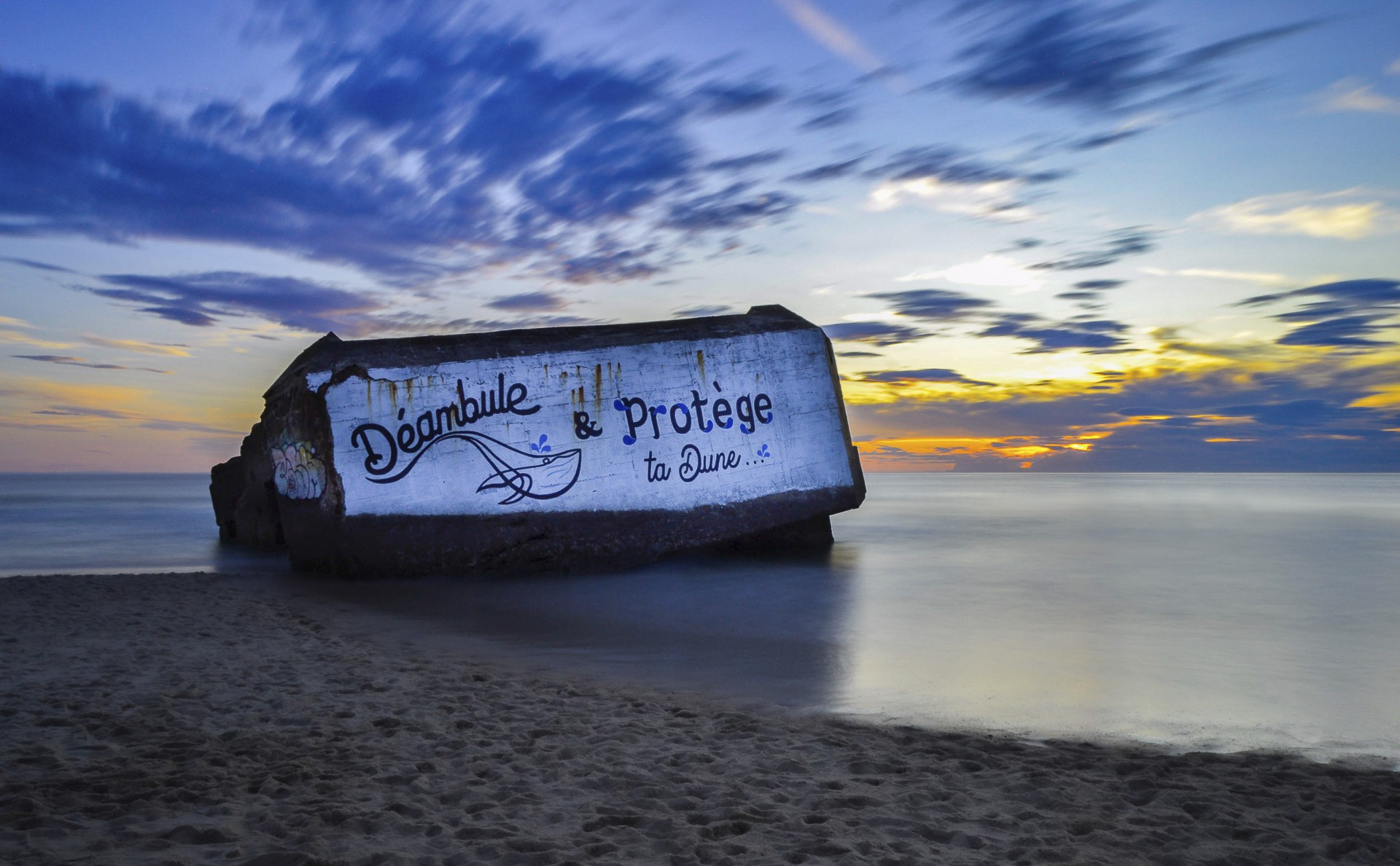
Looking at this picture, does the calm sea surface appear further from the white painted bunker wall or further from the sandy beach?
the white painted bunker wall

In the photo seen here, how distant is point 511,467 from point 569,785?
7427 mm

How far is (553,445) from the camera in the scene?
1103 centimetres

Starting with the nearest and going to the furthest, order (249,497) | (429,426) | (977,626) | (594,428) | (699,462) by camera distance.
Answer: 1. (977,626)
2. (429,426)
3. (594,428)
4. (699,462)
5. (249,497)

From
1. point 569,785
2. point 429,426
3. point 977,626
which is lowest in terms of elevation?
point 977,626

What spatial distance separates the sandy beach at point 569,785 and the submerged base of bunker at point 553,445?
4821 mm

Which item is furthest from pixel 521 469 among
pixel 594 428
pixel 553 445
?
pixel 594 428

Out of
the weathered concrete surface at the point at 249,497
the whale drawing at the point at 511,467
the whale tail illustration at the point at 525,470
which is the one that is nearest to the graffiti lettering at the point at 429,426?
the whale drawing at the point at 511,467

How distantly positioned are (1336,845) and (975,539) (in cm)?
1632

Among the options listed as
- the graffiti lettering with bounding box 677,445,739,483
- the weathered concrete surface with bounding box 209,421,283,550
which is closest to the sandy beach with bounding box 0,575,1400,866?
the graffiti lettering with bounding box 677,445,739,483

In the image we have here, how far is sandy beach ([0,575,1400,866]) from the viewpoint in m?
3.08

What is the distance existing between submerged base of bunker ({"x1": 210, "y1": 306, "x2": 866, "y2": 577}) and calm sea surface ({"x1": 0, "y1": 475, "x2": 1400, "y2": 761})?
551 mm

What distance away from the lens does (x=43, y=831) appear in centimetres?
312

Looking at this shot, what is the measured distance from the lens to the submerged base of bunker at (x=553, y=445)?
10.5 metres

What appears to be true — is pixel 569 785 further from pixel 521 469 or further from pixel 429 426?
A: pixel 429 426
